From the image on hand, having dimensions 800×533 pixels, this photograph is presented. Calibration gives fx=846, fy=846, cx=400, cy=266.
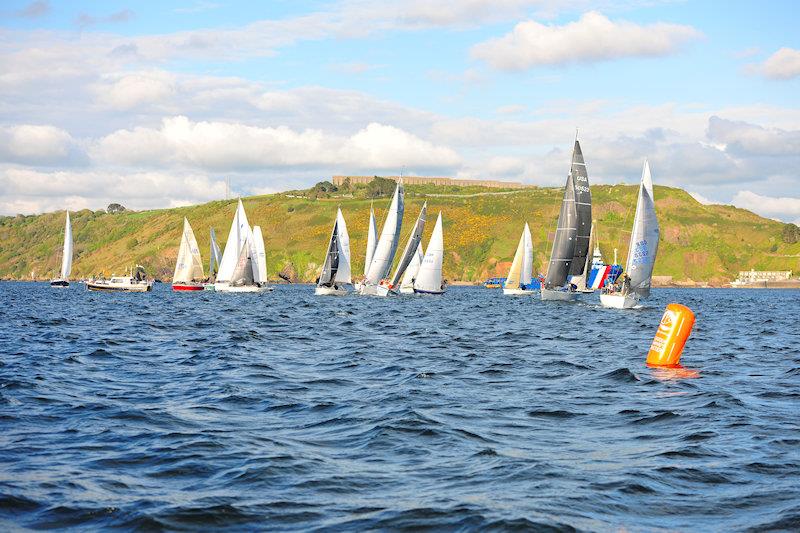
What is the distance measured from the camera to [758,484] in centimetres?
1226

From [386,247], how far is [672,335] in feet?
199

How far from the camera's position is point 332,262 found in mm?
88500

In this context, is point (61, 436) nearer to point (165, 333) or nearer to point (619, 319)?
point (165, 333)

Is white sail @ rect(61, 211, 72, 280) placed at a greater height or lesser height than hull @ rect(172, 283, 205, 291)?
greater

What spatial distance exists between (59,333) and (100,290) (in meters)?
77.9

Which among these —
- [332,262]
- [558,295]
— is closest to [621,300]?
[558,295]

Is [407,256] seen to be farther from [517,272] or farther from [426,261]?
[517,272]

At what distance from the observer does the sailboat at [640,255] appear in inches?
2566

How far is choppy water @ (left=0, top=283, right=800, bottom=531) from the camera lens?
10711 mm

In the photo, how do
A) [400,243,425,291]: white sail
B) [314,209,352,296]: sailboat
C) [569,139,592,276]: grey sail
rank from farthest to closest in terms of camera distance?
[400,243,425,291]: white sail < [314,209,352,296]: sailboat < [569,139,592,276]: grey sail

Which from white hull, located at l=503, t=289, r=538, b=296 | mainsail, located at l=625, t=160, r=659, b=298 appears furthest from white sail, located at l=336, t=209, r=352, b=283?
mainsail, located at l=625, t=160, r=659, b=298

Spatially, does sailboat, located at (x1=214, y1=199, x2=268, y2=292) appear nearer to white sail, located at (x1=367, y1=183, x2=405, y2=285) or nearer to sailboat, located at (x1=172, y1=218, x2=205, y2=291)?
sailboat, located at (x1=172, y1=218, x2=205, y2=291)

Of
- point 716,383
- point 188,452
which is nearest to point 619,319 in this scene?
point 716,383

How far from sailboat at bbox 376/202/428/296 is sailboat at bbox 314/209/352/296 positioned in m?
4.74
